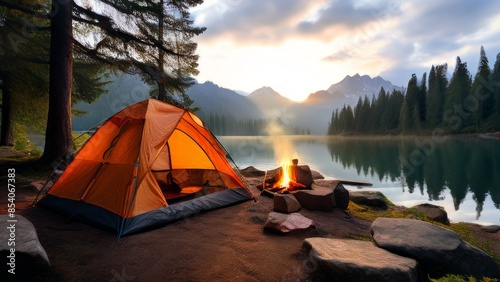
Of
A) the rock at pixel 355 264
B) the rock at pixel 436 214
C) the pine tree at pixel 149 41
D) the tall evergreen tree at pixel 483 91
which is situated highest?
the tall evergreen tree at pixel 483 91

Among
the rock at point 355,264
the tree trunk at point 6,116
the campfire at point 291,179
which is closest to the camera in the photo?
the rock at point 355,264

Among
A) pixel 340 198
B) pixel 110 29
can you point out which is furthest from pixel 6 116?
pixel 340 198

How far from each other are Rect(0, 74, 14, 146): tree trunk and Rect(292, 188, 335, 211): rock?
58.7ft

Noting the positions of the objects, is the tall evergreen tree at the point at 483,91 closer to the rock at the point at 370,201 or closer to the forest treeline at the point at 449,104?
the forest treeline at the point at 449,104

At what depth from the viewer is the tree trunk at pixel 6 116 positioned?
1490cm

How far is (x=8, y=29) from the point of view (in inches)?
548

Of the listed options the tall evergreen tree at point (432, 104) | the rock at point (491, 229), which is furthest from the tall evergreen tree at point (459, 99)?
the rock at point (491, 229)

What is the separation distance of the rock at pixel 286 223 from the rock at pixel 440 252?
167 cm

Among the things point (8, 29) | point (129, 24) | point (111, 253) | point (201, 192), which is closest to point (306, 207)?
point (201, 192)

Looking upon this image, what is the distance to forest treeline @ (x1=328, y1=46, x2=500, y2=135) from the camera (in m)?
57.8

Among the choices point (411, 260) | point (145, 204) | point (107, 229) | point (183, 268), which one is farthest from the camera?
point (145, 204)

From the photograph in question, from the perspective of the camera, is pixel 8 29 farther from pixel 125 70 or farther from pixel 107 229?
pixel 107 229

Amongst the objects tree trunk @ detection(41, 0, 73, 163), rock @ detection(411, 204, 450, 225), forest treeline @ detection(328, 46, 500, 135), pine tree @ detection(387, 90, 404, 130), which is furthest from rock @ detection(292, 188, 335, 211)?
pine tree @ detection(387, 90, 404, 130)

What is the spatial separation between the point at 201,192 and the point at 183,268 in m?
4.14
